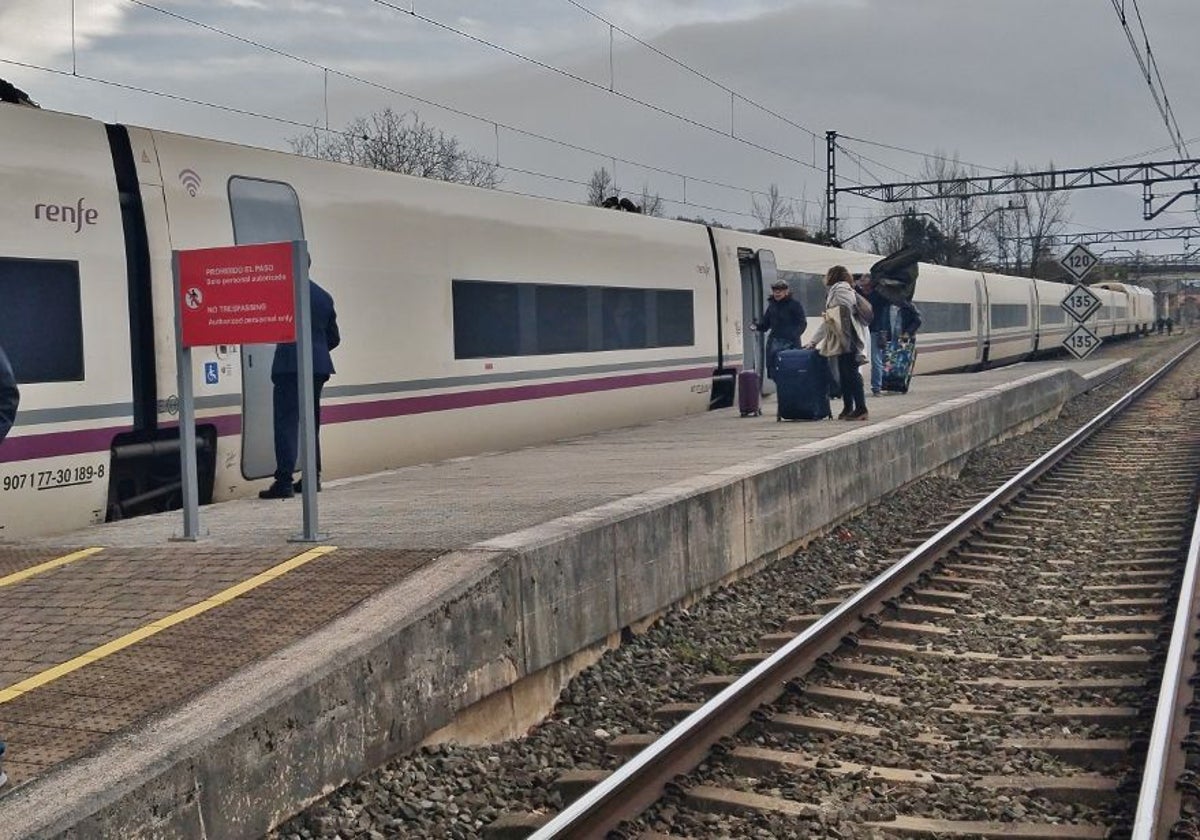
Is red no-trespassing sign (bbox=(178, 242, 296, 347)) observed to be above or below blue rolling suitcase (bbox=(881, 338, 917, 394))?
above

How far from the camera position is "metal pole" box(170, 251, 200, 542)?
24.2 ft

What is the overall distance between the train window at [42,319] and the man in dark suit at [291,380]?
137cm

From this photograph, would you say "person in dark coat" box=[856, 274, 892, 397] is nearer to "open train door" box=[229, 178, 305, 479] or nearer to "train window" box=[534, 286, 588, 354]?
"train window" box=[534, 286, 588, 354]

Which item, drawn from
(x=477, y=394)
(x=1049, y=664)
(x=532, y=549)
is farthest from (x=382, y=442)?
(x=1049, y=664)

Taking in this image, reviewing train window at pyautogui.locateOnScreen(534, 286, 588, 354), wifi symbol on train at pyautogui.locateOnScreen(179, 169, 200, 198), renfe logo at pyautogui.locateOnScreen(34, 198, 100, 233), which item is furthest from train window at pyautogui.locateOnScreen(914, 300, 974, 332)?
renfe logo at pyautogui.locateOnScreen(34, 198, 100, 233)

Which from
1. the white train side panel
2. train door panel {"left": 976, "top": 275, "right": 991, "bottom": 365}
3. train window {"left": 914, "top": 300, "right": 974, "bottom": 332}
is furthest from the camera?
train door panel {"left": 976, "top": 275, "right": 991, "bottom": 365}

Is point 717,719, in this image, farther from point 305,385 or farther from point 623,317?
point 623,317

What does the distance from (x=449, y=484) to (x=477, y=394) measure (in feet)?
9.26

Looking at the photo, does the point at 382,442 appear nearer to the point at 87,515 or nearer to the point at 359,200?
the point at 359,200

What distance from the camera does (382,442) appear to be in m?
11.4

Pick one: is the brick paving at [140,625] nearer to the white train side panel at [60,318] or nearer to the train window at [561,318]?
the white train side panel at [60,318]

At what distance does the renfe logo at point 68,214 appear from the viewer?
8211 millimetres

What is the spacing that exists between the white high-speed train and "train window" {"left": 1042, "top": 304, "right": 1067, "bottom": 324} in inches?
1194

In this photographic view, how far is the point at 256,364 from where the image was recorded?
981cm
